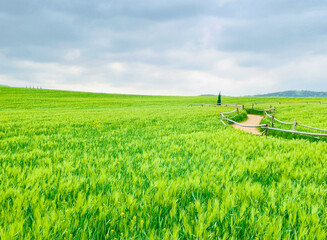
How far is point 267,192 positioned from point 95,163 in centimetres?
377

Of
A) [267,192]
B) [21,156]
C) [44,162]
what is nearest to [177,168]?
[267,192]

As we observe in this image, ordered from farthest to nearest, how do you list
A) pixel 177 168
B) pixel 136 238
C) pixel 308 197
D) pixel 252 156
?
pixel 252 156 < pixel 177 168 < pixel 308 197 < pixel 136 238

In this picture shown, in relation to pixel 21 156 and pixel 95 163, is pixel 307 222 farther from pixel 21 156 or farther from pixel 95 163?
pixel 21 156

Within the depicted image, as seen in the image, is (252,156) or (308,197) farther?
(252,156)

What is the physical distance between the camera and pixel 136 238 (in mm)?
1852

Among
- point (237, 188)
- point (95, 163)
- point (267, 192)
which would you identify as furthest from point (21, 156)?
point (267, 192)

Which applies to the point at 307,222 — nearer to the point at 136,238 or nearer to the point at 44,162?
the point at 136,238

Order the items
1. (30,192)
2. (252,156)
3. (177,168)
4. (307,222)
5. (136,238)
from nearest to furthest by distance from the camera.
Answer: (136,238)
(307,222)
(30,192)
(177,168)
(252,156)

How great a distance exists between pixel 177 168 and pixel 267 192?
177 cm

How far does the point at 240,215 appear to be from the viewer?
217cm

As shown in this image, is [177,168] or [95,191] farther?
[177,168]

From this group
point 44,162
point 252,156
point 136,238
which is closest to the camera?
point 136,238

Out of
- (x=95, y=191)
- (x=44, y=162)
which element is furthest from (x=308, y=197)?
(x=44, y=162)

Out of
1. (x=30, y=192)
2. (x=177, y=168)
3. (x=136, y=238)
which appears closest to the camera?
(x=136, y=238)
